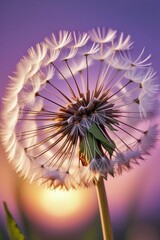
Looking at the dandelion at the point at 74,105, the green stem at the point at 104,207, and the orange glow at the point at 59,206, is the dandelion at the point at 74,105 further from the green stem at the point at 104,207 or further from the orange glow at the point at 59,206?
the orange glow at the point at 59,206

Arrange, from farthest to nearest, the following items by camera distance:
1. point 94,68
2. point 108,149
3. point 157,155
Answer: point 157,155
point 94,68
point 108,149

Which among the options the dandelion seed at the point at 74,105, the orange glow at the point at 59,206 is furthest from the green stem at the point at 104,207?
the orange glow at the point at 59,206

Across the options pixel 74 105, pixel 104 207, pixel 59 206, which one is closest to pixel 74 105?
pixel 74 105

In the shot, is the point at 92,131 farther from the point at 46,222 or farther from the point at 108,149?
the point at 46,222

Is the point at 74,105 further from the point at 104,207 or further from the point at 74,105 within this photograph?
the point at 104,207

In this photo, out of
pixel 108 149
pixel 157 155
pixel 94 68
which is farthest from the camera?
pixel 157 155

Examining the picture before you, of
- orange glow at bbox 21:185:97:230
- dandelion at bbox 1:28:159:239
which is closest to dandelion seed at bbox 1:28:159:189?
dandelion at bbox 1:28:159:239

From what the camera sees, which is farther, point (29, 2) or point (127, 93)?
point (29, 2)

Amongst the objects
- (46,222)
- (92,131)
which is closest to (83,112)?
(92,131)
